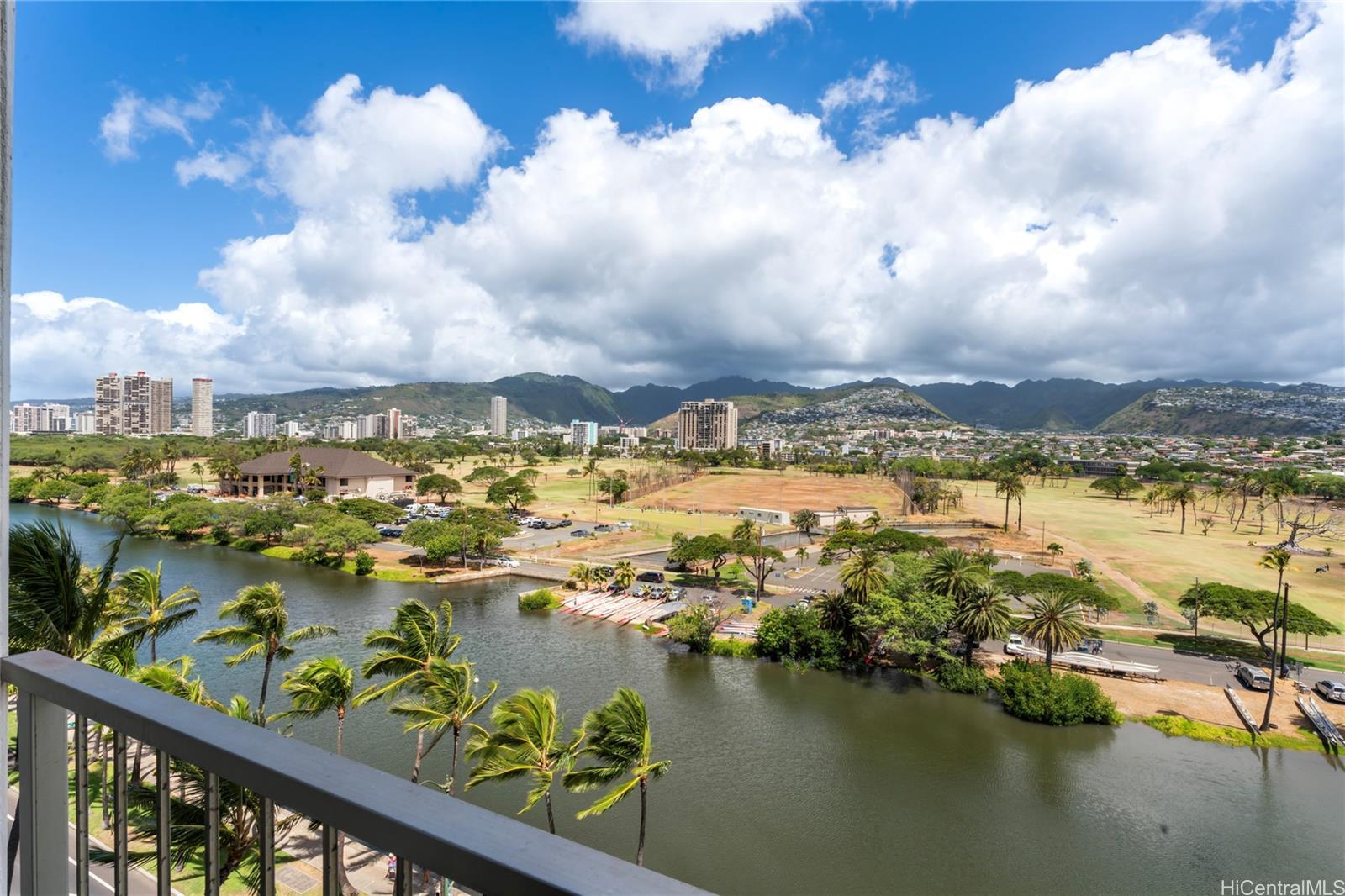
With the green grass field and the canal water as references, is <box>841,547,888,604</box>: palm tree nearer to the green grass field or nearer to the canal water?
the canal water

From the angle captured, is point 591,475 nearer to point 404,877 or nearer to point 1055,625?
point 1055,625

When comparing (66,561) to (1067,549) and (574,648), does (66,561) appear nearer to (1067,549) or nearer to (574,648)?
(574,648)

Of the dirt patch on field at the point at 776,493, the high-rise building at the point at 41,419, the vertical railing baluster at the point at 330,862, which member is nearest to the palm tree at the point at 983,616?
the vertical railing baluster at the point at 330,862

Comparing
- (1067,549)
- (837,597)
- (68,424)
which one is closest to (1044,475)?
(1067,549)

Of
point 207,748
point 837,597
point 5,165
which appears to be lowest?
point 837,597

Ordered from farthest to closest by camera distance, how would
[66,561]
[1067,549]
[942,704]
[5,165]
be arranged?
[1067,549] → [942,704] → [66,561] → [5,165]

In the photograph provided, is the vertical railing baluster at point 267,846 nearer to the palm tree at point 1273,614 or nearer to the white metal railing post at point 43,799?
the white metal railing post at point 43,799

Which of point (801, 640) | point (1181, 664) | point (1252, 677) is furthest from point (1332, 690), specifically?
point (801, 640)

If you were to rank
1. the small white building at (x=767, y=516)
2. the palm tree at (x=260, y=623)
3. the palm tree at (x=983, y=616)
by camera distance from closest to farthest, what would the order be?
the palm tree at (x=260, y=623) < the palm tree at (x=983, y=616) < the small white building at (x=767, y=516)
